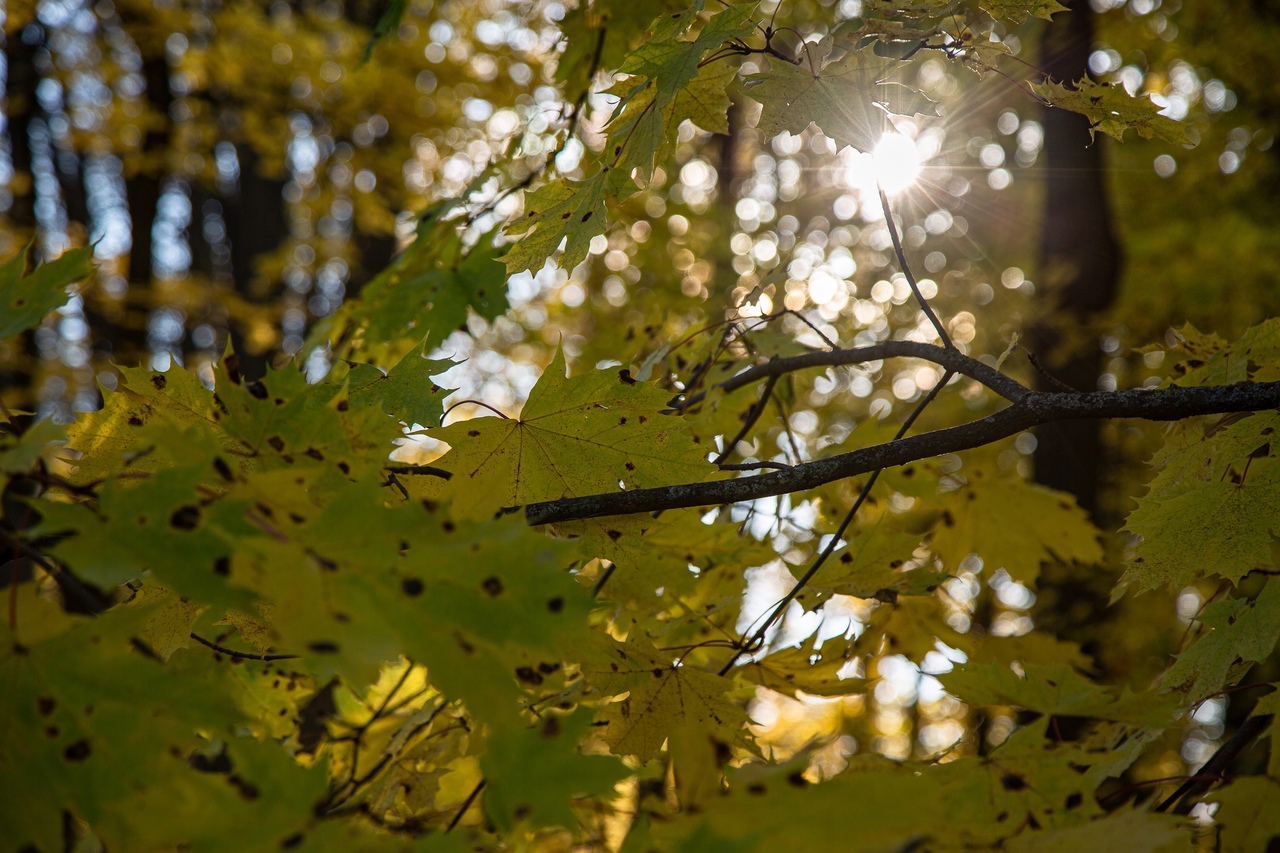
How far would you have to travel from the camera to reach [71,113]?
6.86m

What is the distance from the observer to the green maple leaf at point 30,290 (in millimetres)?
1014

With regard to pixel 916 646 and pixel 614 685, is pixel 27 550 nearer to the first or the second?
pixel 614 685

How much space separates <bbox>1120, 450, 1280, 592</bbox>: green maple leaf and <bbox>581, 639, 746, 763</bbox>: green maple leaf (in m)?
0.73

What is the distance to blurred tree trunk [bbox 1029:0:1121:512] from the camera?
179 inches

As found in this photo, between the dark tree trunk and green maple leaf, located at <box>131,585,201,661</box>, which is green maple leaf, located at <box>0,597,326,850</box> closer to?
green maple leaf, located at <box>131,585,201,661</box>

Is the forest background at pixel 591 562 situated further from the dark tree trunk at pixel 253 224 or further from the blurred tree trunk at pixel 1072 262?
the dark tree trunk at pixel 253 224

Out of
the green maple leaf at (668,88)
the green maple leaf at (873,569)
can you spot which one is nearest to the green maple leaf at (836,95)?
the green maple leaf at (668,88)

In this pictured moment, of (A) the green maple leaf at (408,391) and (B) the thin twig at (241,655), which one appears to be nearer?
(B) the thin twig at (241,655)

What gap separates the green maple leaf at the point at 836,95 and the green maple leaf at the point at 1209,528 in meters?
0.76

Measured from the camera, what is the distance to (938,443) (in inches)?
45.3

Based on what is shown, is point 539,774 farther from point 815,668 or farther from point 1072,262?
point 1072,262

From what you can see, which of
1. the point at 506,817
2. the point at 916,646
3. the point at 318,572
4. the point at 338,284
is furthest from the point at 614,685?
the point at 338,284

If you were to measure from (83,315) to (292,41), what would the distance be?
3639mm

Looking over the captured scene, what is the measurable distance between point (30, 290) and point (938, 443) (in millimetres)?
1246
